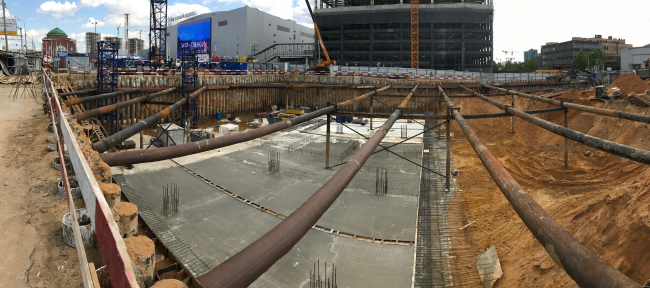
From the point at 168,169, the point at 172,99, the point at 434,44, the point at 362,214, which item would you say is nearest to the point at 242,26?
the point at 434,44

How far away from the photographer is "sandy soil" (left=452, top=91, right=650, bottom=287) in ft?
24.9

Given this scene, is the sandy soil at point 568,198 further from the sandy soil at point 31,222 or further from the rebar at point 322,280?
the sandy soil at point 31,222

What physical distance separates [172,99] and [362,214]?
89.7ft

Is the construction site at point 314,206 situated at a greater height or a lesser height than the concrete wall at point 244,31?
lesser

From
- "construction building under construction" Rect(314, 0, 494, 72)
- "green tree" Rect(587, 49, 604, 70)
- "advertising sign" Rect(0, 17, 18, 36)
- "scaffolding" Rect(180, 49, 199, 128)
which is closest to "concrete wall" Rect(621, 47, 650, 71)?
"green tree" Rect(587, 49, 604, 70)

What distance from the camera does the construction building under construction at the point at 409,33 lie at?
75.7 m

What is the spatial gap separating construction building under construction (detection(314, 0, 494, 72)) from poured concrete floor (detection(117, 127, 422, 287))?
62.9 metres

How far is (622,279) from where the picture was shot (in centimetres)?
308

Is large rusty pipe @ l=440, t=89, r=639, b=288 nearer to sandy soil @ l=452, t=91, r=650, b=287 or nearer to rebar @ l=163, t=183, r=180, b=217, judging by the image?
sandy soil @ l=452, t=91, r=650, b=287

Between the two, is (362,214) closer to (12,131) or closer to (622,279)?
(622,279)

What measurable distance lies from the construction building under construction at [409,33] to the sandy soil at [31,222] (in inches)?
3019

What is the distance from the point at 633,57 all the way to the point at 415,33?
150ft

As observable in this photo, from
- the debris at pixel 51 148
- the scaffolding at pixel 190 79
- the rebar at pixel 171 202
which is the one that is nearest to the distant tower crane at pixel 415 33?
the scaffolding at pixel 190 79

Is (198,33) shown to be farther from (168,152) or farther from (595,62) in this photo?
(595,62)
